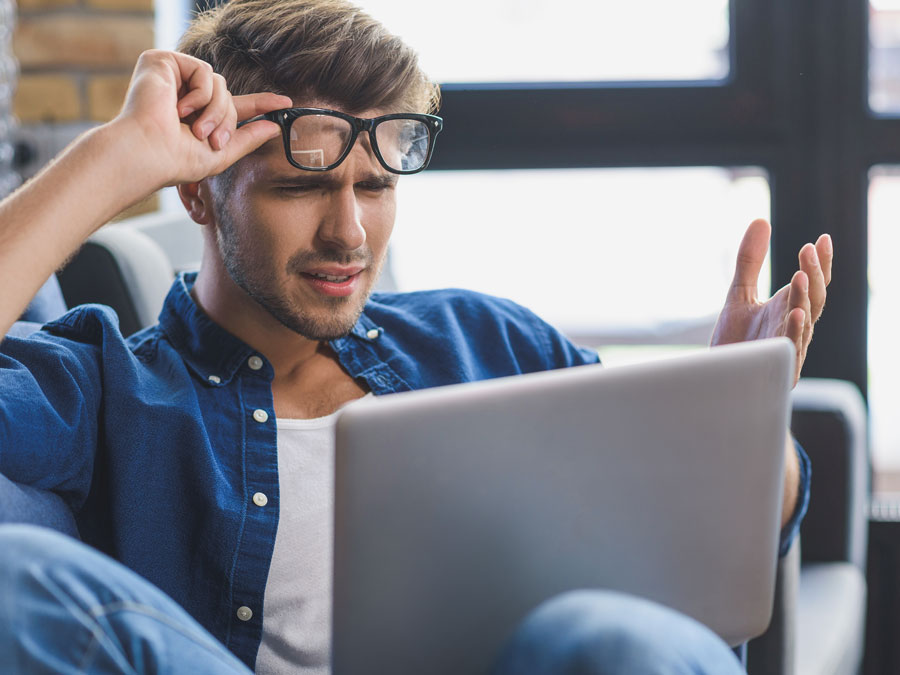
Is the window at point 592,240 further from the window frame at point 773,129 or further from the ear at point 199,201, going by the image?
the ear at point 199,201

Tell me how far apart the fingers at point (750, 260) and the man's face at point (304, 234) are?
1.36 feet

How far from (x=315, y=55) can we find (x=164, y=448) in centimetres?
46

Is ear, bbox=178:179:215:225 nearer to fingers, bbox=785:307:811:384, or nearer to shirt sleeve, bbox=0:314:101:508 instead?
shirt sleeve, bbox=0:314:101:508

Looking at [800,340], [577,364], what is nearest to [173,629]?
[800,340]

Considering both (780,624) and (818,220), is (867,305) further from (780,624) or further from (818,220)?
(780,624)

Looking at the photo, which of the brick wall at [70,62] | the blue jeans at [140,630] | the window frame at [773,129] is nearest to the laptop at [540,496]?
the blue jeans at [140,630]

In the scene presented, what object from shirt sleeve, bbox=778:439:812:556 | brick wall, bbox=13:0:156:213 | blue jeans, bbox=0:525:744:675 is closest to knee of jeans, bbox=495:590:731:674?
blue jeans, bbox=0:525:744:675

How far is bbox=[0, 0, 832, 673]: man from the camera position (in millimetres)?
1061

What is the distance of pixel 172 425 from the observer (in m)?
1.13

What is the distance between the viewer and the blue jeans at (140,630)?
672mm

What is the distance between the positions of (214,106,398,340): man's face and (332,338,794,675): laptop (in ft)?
1.68

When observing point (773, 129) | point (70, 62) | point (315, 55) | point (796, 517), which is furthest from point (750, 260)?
point (70, 62)

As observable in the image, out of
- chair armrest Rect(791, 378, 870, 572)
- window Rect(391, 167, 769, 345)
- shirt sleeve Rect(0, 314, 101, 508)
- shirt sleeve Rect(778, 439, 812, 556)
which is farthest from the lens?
window Rect(391, 167, 769, 345)

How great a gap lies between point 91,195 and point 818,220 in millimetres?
1572
